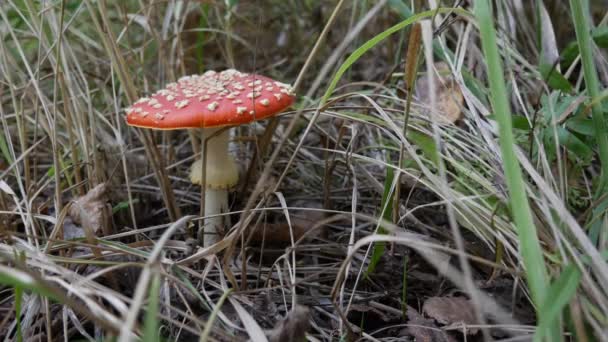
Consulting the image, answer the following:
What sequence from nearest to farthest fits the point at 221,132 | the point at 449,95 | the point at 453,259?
the point at 453,259, the point at 221,132, the point at 449,95

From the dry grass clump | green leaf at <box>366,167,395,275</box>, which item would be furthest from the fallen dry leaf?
green leaf at <box>366,167,395,275</box>

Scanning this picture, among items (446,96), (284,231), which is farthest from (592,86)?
(284,231)

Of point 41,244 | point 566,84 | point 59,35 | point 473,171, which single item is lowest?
point 41,244

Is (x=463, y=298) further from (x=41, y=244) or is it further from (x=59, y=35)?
(x=59, y=35)

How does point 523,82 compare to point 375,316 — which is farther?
point 523,82

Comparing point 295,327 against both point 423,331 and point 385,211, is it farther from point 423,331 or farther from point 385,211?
point 385,211

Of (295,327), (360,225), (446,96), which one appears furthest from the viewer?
(446,96)

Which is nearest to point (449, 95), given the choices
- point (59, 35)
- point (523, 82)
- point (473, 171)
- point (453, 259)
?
point (523, 82)
